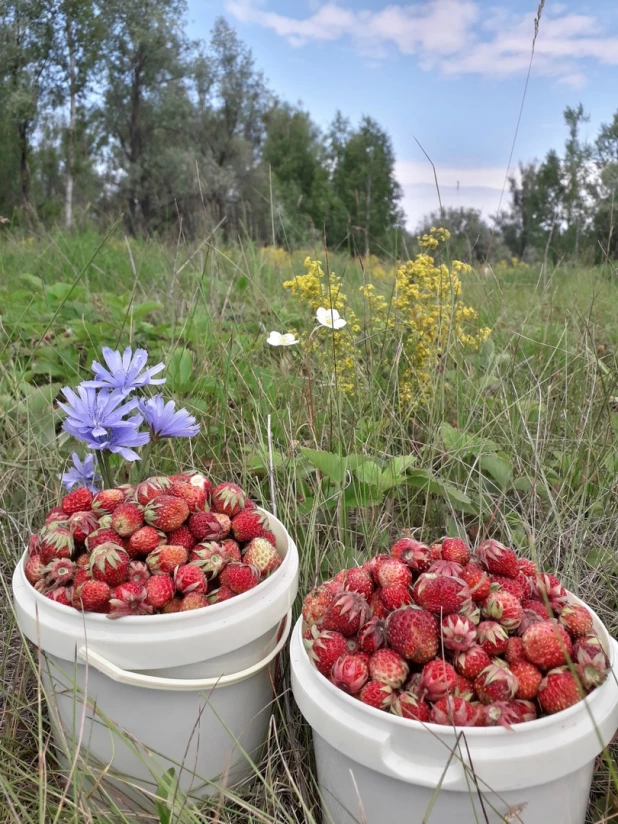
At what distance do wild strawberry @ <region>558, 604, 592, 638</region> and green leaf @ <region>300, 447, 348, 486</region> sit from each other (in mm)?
511

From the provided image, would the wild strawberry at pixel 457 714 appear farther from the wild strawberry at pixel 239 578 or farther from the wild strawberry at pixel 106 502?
the wild strawberry at pixel 106 502

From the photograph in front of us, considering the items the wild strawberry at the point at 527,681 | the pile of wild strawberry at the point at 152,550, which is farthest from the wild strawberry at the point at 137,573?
the wild strawberry at the point at 527,681

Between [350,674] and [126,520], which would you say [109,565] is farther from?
[350,674]

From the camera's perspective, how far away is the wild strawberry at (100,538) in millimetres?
996

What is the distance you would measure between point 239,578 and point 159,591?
0.39ft

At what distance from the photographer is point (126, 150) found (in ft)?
60.4

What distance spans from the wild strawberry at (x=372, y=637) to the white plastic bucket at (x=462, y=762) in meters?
0.07

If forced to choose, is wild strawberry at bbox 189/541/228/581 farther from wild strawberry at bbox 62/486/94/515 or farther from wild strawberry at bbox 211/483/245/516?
wild strawberry at bbox 62/486/94/515

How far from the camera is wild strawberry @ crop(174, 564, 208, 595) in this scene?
0.95 meters

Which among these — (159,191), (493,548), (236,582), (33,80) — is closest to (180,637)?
(236,582)

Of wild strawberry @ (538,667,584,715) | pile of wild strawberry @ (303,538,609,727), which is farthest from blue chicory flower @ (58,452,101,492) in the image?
wild strawberry @ (538,667,584,715)

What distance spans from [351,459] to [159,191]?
18.9 metres

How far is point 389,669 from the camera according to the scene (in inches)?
31.4

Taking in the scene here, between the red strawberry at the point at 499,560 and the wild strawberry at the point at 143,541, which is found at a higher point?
the red strawberry at the point at 499,560
